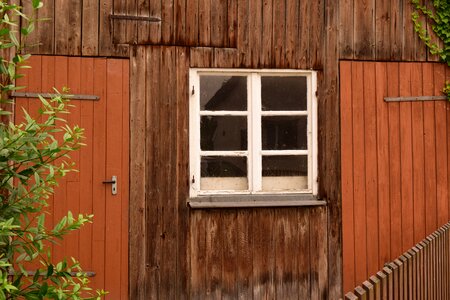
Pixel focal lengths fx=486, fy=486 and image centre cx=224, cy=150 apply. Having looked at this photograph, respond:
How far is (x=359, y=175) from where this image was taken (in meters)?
5.28

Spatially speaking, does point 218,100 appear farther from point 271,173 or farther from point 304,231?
point 304,231

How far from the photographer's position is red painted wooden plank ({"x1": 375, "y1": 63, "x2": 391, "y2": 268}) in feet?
17.4

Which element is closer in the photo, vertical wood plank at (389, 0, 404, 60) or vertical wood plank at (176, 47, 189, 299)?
vertical wood plank at (176, 47, 189, 299)

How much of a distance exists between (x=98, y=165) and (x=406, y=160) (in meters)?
3.31

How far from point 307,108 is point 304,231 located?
4.33 feet

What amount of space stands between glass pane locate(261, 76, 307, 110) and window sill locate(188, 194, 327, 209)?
0.96 m

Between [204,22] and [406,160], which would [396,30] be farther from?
[204,22]

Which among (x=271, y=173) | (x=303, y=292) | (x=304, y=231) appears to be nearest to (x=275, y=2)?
(x=271, y=173)

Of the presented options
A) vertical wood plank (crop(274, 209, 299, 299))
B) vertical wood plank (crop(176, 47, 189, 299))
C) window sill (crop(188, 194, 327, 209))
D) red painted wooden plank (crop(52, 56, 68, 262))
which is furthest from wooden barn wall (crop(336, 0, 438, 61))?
red painted wooden plank (crop(52, 56, 68, 262))

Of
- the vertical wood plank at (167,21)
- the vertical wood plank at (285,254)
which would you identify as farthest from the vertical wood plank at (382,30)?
the vertical wood plank at (167,21)


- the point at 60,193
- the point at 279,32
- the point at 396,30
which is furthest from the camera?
the point at 396,30

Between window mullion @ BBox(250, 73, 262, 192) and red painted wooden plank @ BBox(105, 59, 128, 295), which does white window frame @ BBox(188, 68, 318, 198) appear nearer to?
window mullion @ BBox(250, 73, 262, 192)

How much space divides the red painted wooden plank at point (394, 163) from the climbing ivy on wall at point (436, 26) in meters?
0.48

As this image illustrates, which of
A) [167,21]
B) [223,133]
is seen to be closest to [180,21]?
[167,21]
